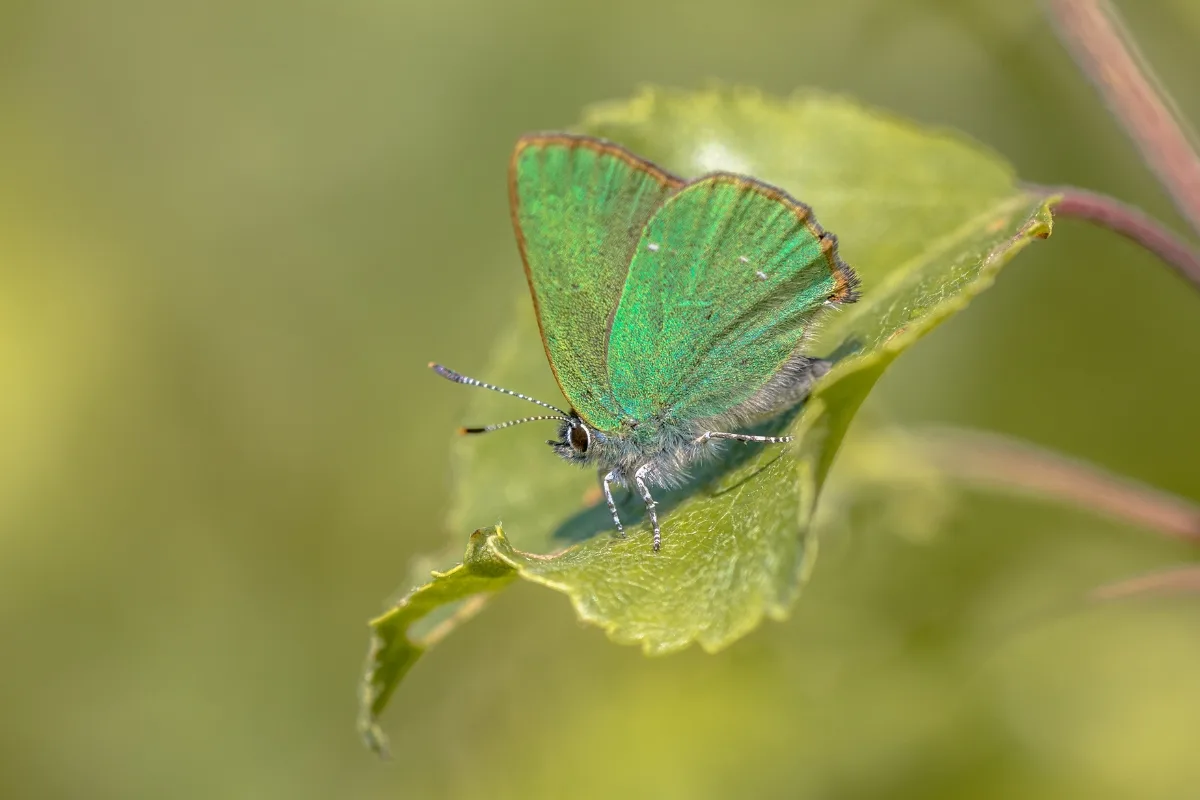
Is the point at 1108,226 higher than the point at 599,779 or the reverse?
higher

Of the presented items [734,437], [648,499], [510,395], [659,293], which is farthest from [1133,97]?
[510,395]

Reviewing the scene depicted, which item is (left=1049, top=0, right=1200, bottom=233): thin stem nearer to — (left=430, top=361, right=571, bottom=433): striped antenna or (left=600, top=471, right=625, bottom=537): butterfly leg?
(left=600, top=471, right=625, bottom=537): butterfly leg

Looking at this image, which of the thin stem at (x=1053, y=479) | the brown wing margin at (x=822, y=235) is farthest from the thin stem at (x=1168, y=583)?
the brown wing margin at (x=822, y=235)

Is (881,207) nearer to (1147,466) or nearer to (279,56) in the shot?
(1147,466)

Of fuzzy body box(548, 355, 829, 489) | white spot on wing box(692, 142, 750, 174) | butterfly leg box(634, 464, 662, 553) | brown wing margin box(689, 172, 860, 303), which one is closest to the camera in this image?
butterfly leg box(634, 464, 662, 553)

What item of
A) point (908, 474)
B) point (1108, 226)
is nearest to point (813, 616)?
point (908, 474)

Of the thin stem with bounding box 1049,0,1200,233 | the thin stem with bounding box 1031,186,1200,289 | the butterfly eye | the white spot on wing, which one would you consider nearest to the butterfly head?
the butterfly eye
